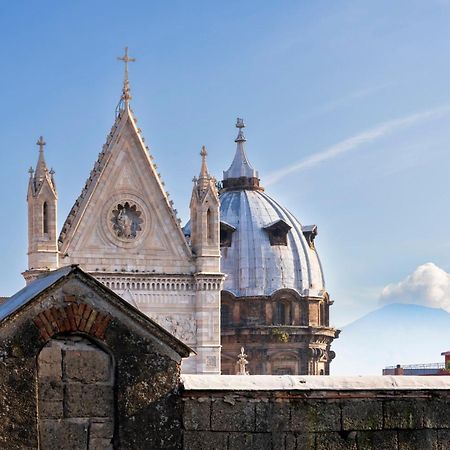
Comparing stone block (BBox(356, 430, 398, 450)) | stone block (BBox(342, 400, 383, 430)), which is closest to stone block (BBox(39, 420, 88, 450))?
stone block (BBox(342, 400, 383, 430))

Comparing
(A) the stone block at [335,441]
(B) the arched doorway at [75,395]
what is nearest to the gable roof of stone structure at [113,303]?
(B) the arched doorway at [75,395]

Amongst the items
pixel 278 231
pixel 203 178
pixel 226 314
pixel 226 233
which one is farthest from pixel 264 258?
pixel 203 178

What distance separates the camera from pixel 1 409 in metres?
7.77

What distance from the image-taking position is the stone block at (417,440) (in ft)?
28.2

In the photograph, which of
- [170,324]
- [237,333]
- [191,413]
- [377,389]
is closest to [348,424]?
[377,389]

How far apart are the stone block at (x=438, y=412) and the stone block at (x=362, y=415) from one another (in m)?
0.34

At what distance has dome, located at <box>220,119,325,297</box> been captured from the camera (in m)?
73.6

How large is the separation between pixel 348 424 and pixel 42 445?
6.43ft

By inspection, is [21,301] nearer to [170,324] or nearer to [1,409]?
[1,409]

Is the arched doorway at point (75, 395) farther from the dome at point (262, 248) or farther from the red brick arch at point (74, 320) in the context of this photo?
the dome at point (262, 248)

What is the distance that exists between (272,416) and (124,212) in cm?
4045

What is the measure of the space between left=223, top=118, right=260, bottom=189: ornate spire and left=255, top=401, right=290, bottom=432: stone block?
225 feet

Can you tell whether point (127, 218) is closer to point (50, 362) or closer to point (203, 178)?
point (203, 178)

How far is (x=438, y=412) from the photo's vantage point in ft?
28.5
